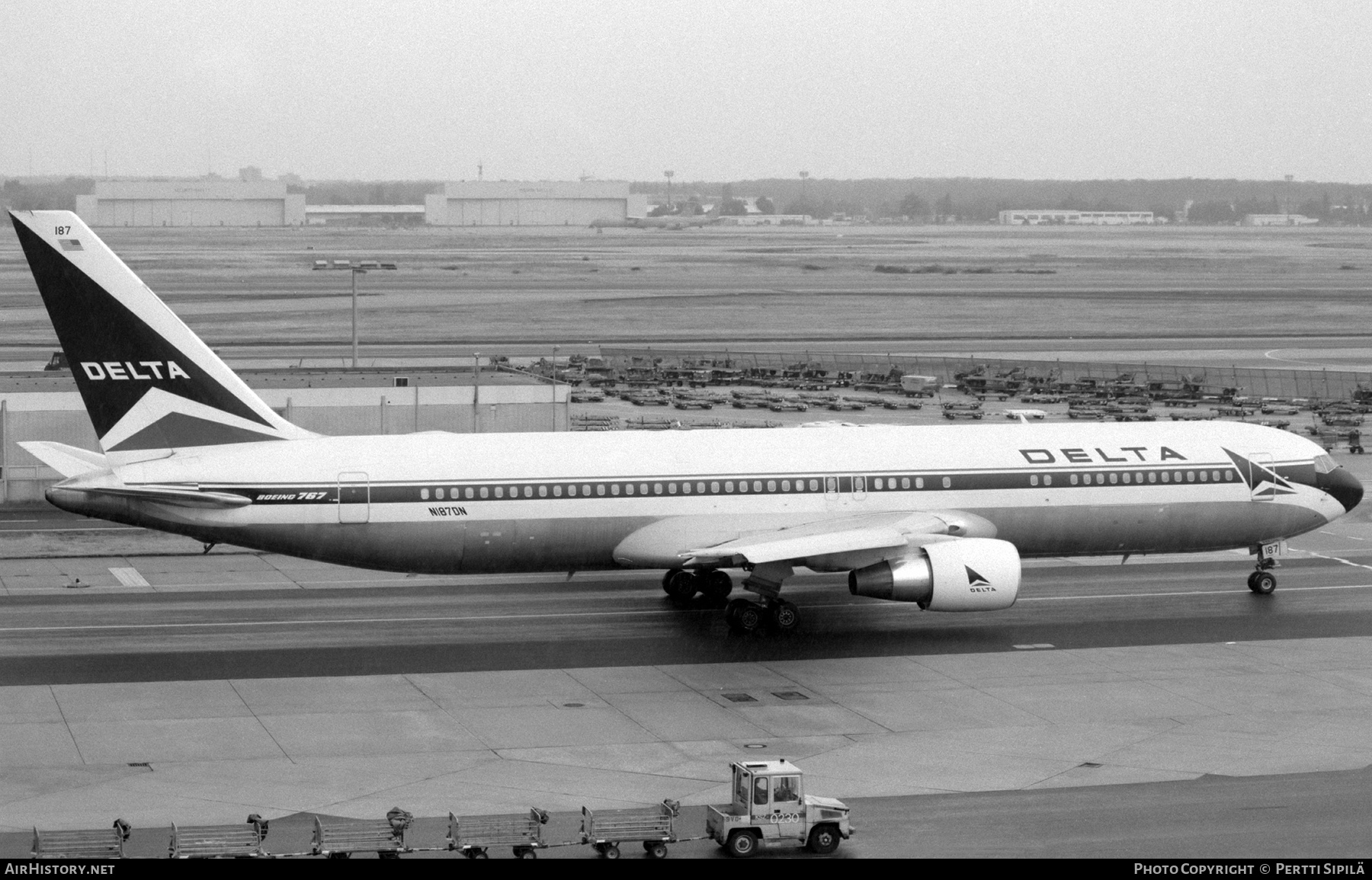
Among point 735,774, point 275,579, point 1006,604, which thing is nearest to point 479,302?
point 275,579

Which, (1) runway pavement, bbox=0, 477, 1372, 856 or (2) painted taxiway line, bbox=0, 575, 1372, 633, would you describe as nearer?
(1) runway pavement, bbox=0, 477, 1372, 856

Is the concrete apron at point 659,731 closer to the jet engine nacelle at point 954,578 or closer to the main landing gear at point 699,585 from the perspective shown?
the jet engine nacelle at point 954,578

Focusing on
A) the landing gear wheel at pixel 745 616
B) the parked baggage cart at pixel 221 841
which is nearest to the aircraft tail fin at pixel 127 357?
the landing gear wheel at pixel 745 616

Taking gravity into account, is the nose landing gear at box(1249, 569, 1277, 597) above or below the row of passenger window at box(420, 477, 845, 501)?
below

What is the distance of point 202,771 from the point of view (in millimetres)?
27578

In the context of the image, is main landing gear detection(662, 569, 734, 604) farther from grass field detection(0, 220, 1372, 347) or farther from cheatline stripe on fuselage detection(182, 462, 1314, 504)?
grass field detection(0, 220, 1372, 347)

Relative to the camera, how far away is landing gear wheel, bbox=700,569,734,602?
41531 mm

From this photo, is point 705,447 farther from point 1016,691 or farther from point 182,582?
point 182,582

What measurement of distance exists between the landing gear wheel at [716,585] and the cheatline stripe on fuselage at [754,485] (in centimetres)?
265

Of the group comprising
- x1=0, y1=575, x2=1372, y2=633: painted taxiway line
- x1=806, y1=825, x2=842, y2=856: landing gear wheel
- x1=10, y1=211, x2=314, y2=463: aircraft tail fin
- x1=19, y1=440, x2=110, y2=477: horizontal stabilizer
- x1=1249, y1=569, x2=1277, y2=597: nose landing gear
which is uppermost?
x1=10, y1=211, x2=314, y2=463: aircraft tail fin

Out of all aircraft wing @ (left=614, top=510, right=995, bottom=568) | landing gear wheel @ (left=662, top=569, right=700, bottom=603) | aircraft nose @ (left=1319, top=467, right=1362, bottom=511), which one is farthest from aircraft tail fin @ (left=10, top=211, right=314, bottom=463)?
aircraft nose @ (left=1319, top=467, right=1362, bottom=511)

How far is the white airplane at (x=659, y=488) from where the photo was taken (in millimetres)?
36750

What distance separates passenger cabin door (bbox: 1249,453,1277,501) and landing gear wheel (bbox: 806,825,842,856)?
23436 mm

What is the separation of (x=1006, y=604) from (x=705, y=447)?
8.53m
